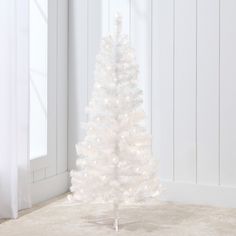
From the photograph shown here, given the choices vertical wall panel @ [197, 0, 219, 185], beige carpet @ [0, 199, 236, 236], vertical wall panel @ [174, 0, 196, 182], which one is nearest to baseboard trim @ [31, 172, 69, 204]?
beige carpet @ [0, 199, 236, 236]

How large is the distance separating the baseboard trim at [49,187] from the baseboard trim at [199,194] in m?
0.73

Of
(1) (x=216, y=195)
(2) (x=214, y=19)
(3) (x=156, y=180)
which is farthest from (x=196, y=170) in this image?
(2) (x=214, y=19)

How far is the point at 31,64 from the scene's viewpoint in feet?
12.1

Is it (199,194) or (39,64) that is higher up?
(39,64)

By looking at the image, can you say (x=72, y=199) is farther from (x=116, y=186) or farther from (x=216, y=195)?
(x=216, y=195)

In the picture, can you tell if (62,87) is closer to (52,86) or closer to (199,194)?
(52,86)

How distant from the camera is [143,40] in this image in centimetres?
371

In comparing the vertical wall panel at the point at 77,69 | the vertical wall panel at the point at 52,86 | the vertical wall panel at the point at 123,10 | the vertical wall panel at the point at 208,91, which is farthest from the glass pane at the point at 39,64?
the vertical wall panel at the point at 208,91

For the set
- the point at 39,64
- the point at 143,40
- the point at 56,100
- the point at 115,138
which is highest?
the point at 143,40

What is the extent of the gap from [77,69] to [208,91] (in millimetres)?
983

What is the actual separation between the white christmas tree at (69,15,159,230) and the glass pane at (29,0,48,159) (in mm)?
849

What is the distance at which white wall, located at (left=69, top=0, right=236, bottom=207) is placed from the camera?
347 centimetres

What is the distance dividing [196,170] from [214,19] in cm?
96

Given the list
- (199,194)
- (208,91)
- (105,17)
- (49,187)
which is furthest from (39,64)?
(199,194)
